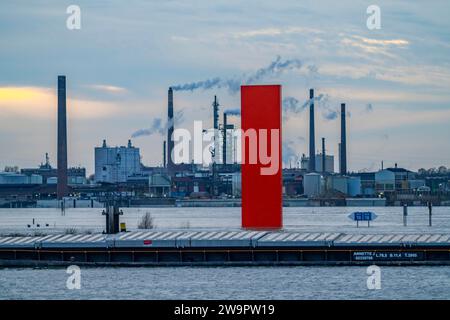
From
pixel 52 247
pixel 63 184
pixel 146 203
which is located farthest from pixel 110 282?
pixel 146 203

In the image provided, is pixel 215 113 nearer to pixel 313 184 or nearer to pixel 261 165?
pixel 313 184

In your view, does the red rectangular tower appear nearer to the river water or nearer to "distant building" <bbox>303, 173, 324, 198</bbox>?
the river water

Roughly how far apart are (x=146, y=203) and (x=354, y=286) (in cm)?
14571

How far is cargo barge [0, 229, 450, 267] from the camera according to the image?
5394 centimetres

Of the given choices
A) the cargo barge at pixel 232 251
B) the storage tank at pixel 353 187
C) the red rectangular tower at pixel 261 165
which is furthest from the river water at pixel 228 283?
the storage tank at pixel 353 187

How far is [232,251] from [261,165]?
10.3m

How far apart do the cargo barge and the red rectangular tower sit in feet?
23.1

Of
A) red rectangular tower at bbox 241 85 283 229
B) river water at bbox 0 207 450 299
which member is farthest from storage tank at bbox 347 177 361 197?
river water at bbox 0 207 450 299

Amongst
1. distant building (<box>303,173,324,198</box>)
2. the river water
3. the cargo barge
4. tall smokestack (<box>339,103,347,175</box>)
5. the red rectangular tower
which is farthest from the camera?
distant building (<box>303,173,324,198</box>)

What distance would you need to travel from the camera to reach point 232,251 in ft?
180

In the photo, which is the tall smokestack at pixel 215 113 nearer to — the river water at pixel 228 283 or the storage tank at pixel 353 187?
the storage tank at pixel 353 187

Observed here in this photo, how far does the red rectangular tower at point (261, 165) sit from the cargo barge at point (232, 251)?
705 cm

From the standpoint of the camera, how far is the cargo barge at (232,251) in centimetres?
5394

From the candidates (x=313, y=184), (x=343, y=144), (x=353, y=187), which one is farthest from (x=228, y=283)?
Result: (x=353, y=187)
